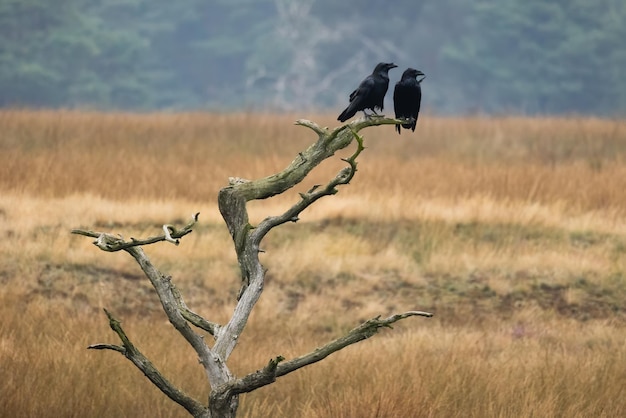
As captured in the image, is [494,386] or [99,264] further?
[99,264]

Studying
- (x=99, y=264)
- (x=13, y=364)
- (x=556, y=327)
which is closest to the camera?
(x=13, y=364)

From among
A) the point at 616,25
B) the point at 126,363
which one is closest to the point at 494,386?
the point at 126,363

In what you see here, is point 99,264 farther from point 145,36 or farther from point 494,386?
point 145,36

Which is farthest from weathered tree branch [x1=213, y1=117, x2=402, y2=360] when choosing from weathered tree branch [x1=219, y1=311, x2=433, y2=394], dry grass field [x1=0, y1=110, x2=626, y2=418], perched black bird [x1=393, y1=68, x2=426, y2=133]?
dry grass field [x1=0, y1=110, x2=626, y2=418]

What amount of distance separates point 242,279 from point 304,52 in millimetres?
50803

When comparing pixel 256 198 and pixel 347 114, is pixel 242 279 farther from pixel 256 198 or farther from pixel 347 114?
pixel 347 114

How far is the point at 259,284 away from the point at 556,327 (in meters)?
6.83

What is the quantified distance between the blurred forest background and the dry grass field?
90.7 ft

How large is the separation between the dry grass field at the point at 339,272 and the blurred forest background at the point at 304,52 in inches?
1088

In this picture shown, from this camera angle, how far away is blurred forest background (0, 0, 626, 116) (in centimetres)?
4750

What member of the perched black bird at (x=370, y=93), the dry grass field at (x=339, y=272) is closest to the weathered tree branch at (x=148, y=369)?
the perched black bird at (x=370, y=93)

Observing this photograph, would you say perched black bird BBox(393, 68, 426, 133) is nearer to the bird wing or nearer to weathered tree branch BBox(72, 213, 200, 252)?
the bird wing

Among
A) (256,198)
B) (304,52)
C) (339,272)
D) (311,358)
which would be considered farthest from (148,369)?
(304,52)

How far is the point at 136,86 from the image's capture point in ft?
163
